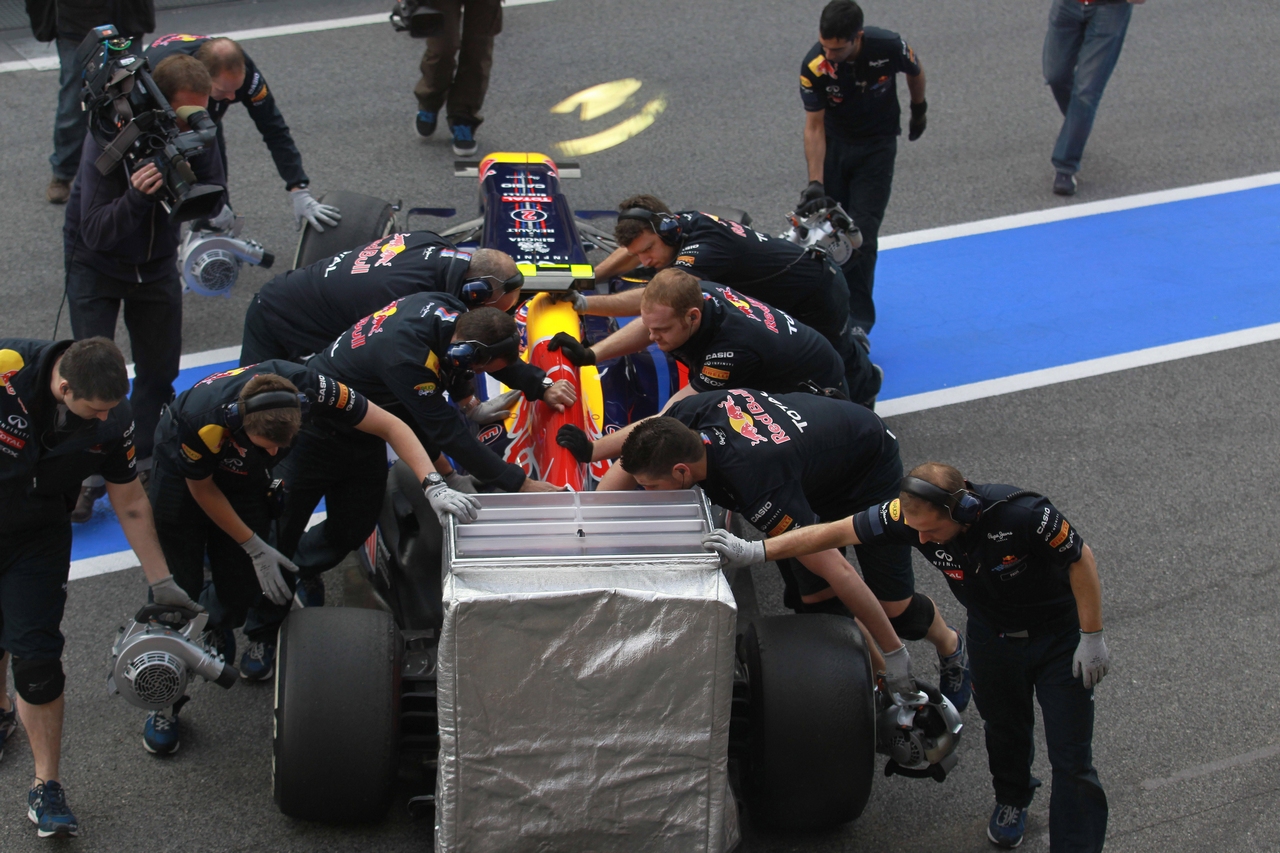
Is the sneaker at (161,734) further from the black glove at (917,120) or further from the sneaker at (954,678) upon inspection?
the black glove at (917,120)

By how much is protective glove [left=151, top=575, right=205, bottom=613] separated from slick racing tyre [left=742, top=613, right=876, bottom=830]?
1.83 metres

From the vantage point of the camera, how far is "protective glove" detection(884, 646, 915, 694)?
4.40m

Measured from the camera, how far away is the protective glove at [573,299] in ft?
18.7

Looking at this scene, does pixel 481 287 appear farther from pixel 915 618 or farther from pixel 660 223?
pixel 915 618

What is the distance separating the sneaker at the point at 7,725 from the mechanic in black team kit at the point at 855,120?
4.18 meters

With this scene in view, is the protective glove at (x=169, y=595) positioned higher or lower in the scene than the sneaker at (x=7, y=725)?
higher

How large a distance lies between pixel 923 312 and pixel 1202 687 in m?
3.21

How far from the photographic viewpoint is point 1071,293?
25.7 ft

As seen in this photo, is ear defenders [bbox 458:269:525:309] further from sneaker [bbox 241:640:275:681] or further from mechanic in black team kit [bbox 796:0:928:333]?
mechanic in black team kit [bbox 796:0:928:333]

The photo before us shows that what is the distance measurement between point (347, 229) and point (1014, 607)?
12.9 ft

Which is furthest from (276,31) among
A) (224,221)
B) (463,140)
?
(224,221)

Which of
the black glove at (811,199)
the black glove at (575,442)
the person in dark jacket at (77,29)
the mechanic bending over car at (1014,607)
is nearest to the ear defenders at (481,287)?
the black glove at (575,442)

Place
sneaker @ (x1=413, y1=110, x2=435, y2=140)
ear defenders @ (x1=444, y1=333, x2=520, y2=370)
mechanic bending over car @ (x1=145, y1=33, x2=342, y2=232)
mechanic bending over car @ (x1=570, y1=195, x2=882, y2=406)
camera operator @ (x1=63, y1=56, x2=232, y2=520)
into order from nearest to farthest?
ear defenders @ (x1=444, y1=333, x2=520, y2=370)
camera operator @ (x1=63, y1=56, x2=232, y2=520)
mechanic bending over car @ (x1=570, y1=195, x2=882, y2=406)
mechanic bending over car @ (x1=145, y1=33, x2=342, y2=232)
sneaker @ (x1=413, y1=110, x2=435, y2=140)

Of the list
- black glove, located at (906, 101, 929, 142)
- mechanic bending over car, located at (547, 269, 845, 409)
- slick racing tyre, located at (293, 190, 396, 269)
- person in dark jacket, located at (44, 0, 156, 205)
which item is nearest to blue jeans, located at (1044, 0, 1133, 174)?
black glove, located at (906, 101, 929, 142)
